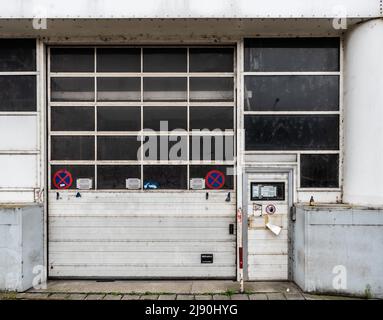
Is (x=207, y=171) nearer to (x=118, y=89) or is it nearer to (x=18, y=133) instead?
(x=118, y=89)

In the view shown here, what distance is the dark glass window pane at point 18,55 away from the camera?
7.40 meters

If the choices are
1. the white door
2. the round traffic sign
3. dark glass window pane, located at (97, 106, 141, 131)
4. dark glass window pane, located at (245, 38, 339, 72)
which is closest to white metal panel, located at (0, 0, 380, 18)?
dark glass window pane, located at (245, 38, 339, 72)

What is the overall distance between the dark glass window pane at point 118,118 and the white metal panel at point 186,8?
5.60ft

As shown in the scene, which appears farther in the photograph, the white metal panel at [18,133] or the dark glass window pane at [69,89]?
the dark glass window pane at [69,89]

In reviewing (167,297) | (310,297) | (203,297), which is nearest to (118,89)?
(167,297)

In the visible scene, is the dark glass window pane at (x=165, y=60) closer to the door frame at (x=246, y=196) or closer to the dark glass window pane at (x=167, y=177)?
the dark glass window pane at (x=167, y=177)

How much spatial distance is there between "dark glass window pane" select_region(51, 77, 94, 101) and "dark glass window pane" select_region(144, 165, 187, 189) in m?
1.98

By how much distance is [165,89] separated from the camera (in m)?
7.54

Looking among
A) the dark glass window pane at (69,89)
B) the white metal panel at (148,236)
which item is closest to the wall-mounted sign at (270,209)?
the white metal panel at (148,236)

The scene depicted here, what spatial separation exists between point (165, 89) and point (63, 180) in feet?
8.73

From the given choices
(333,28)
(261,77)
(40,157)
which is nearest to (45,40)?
(40,157)

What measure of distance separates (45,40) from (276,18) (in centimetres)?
435

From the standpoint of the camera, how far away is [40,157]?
733 centimetres

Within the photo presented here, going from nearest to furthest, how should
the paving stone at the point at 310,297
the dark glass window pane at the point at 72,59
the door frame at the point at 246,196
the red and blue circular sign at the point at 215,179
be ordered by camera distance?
1. the paving stone at the point at 310,297
2. the door frame at the point at 246,196
3. the red and blue circular sign at the point at 215,179
4. the dark glass window pane at the point at 72,59
